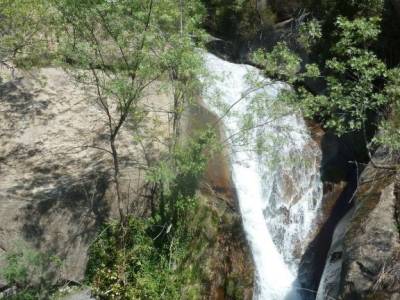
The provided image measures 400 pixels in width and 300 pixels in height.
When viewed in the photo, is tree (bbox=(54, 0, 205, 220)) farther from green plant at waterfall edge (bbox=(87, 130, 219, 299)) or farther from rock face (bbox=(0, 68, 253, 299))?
green plant at waterfall edge (bbox=(87, 130, 219, 299))

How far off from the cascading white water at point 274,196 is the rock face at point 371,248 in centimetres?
157

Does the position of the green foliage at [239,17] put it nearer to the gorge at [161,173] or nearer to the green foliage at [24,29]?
the gorge at [161,173]

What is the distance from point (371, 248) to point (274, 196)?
164 inches

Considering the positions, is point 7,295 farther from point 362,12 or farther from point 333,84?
point 362,12

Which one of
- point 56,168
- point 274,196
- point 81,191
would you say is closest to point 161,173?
point 81,191

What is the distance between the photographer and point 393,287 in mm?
7656

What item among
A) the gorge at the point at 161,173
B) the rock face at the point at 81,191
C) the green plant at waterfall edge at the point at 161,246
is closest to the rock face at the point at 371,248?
the gorge at the point at 161,173

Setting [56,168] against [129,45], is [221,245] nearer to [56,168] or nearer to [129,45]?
[56,168]

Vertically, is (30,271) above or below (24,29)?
below

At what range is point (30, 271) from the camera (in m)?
9.57

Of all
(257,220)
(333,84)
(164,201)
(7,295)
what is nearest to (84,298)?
(7,295)

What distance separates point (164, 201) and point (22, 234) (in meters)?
2.60

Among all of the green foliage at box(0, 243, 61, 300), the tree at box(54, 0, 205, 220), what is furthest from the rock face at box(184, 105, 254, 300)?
the green foliage at box(0, 243, 61, 300)

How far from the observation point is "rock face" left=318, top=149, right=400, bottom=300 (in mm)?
7863
